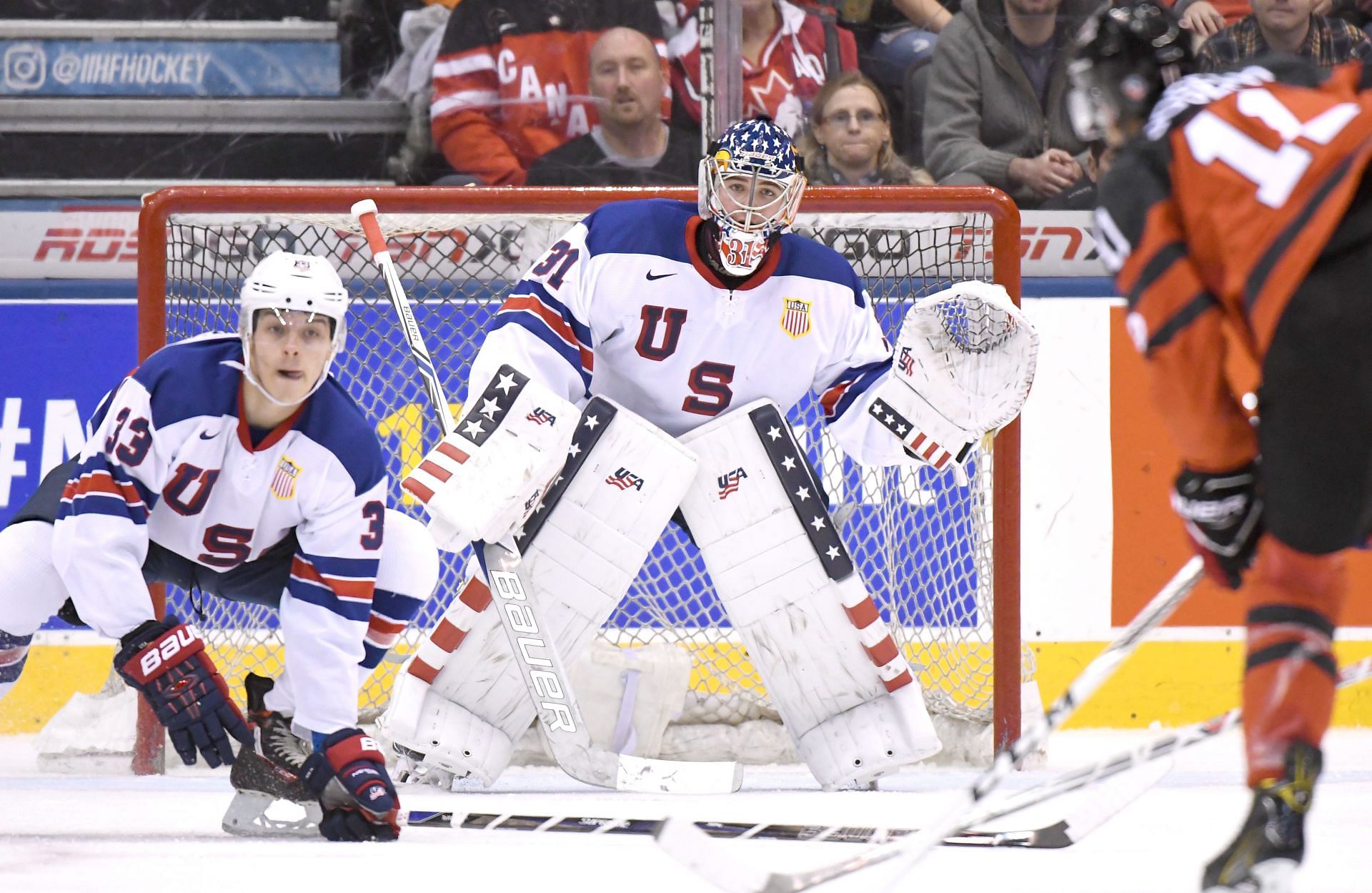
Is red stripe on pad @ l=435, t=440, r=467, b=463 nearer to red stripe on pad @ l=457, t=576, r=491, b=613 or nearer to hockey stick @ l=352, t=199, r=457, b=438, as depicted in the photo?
hockey stick @ l=352, t=199, r=457, b=438

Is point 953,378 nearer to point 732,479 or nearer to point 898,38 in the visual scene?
point 732,479

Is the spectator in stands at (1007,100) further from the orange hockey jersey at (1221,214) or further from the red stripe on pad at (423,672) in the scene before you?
the orange hockey jersey at (1221,214)

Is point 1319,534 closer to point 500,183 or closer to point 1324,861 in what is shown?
point 1324,861

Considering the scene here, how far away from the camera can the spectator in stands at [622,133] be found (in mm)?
3842

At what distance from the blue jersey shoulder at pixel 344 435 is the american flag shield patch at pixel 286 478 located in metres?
0.05

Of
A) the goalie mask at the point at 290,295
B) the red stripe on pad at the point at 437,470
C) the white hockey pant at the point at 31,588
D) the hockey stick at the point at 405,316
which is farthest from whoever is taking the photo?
the hockey stick at the point at 405,316

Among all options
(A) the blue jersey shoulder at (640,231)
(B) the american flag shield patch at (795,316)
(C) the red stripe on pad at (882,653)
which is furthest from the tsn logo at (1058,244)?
(C) the red stripe on pad at (882,653)

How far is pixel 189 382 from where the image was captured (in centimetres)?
246

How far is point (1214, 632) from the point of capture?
12.4 feet

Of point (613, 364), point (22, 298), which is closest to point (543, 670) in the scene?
point (613, 364)

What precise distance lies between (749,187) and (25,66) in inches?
89.8

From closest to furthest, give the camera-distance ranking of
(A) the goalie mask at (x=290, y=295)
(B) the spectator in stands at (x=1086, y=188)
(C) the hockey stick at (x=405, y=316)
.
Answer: (A) the goalie mask at (x=290, y=295), (C) the hockey stick at (x=405, y=316), (B) the spectator in stands at (x=1086, y=188)

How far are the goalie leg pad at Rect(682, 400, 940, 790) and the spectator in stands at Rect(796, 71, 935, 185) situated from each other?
1.11 metres

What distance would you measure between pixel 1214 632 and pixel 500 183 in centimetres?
207
